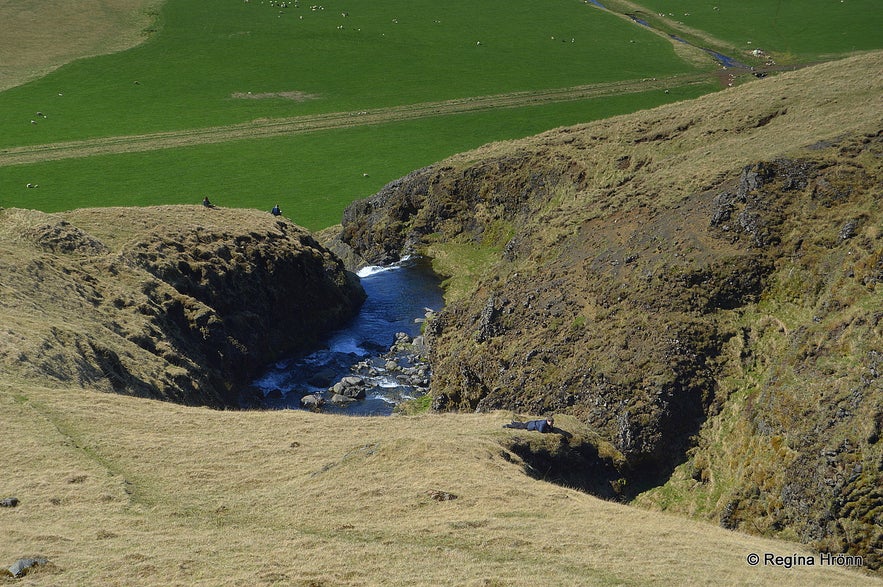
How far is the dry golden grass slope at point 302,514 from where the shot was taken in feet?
88.8

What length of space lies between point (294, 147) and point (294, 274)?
192 ft

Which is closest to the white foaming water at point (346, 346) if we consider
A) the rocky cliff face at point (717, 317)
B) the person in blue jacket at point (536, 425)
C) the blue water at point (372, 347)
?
the blue water at point (372, 347)

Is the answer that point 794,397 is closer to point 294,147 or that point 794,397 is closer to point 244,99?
point 294,147

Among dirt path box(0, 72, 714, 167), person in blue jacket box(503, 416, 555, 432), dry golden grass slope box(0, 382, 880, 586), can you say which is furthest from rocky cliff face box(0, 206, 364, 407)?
dirt path box(0, 72, 714, 167)

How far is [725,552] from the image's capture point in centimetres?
3031

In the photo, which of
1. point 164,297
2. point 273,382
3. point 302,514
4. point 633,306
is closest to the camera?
point 302,514

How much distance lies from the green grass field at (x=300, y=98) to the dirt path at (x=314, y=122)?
104 cm

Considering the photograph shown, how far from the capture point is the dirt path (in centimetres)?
12550

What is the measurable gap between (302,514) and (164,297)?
117ft

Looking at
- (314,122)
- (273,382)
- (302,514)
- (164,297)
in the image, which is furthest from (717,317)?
(314,122)

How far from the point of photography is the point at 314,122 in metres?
143

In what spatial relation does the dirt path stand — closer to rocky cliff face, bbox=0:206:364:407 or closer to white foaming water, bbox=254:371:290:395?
rocky cliff face, bbox=0:206:364:407

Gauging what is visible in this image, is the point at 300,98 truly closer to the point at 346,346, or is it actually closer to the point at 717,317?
the point at 346,346

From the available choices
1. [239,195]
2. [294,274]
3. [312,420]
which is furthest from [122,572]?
[239,195]
